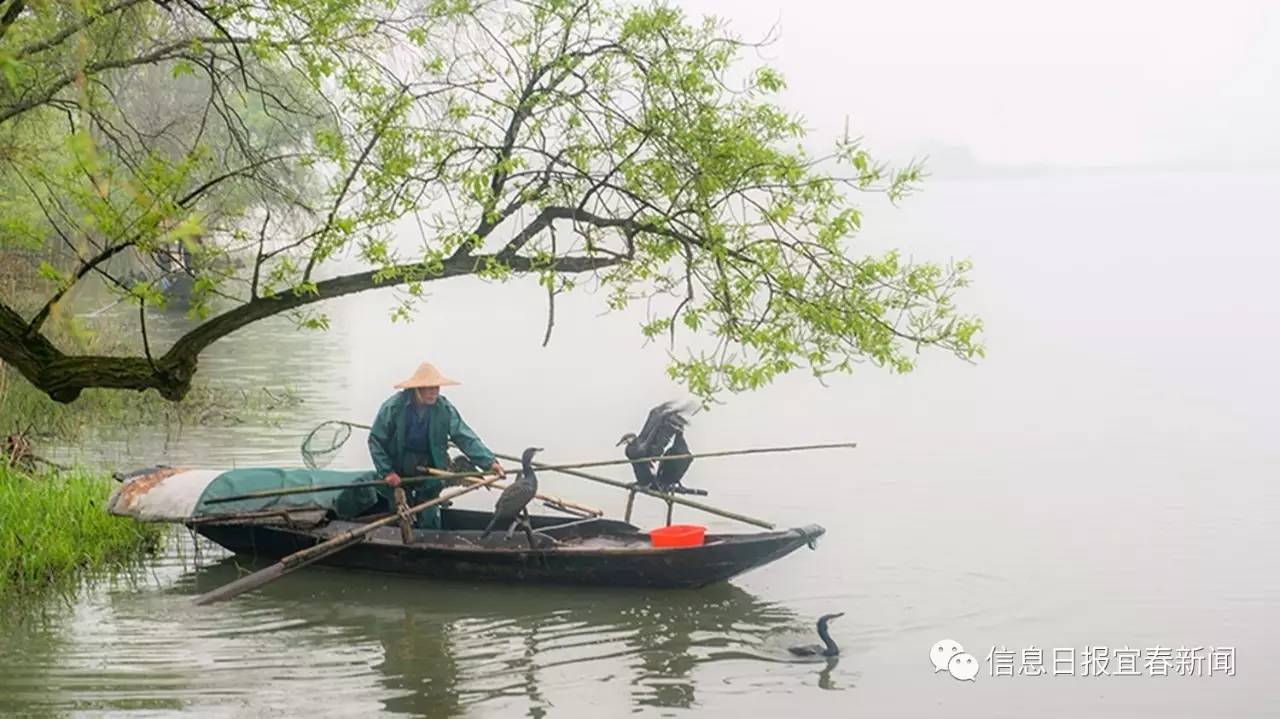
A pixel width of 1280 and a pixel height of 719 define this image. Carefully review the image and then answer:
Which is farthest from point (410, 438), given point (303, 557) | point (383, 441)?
point (303, 557)

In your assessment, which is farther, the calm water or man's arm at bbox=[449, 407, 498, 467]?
man's arm at bbox=[449, 407, 498, 467]

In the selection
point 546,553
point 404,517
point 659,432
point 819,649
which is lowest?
point 819,649

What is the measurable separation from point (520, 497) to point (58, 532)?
154 inches

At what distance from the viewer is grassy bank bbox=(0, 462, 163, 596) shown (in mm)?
12719

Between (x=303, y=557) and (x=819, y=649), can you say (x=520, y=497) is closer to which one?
(x=303, y=557)

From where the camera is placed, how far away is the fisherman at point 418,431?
13.3m

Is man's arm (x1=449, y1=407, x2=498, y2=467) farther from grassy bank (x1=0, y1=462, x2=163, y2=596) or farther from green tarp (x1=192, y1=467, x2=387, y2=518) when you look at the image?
grassy bank (x1=0, y1=462, x2=163, y2=596)

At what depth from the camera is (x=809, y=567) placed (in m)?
15.2

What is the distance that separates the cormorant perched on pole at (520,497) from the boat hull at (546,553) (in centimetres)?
21

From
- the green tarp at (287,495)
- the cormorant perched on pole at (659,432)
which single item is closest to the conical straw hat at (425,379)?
the green tarp at (287,495)

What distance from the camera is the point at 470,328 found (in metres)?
42.2

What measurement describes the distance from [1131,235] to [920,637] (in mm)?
61306

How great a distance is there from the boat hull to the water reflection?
7.0 inches

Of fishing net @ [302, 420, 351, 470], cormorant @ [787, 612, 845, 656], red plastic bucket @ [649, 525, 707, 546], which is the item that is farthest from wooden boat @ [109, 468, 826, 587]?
cormorant @ [787, 612, 845, 656]
